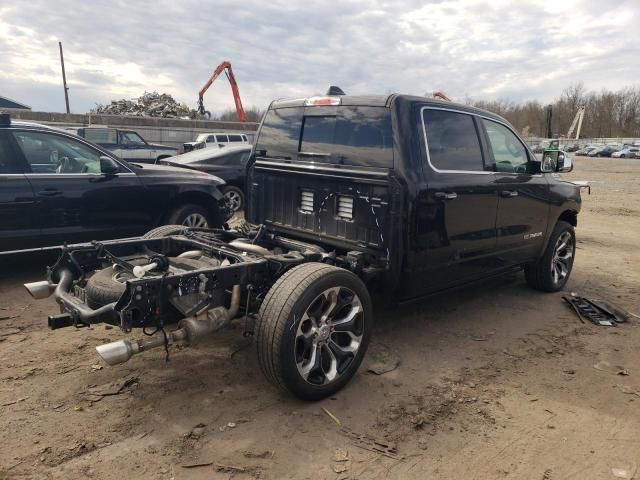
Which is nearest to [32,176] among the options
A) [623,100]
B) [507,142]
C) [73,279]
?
[73,279]

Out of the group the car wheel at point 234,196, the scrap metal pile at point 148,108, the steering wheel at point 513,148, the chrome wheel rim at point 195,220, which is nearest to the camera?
the steering wheel at point 513,148

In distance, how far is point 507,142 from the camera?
4.95 metres

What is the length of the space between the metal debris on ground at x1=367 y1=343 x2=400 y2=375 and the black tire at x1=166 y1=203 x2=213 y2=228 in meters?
3.33

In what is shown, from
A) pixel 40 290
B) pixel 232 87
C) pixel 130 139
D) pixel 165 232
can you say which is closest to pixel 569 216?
pixel 165 232

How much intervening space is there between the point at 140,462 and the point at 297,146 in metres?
2.81

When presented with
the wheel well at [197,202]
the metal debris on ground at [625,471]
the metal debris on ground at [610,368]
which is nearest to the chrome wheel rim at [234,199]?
the wheel well at [197,202]

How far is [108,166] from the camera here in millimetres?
5590

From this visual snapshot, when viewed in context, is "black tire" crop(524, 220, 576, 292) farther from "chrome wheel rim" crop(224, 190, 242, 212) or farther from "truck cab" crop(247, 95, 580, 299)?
"chrome wheel rim" crop(224, 190, 242, 212)

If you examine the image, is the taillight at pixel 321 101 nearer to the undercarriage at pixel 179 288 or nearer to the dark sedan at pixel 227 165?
the undercarriage at pixel 179 288

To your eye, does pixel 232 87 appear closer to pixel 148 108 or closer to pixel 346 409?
pixel 148 108

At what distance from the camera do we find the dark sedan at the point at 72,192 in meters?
5.19

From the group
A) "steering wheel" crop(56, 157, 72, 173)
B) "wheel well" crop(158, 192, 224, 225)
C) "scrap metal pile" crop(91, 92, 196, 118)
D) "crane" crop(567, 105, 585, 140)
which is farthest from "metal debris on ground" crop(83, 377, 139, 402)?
"crane" crop(567, 105, 585, 140)

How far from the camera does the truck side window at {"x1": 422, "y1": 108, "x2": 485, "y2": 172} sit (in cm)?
394

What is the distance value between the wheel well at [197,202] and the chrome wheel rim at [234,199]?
11.7 feet
